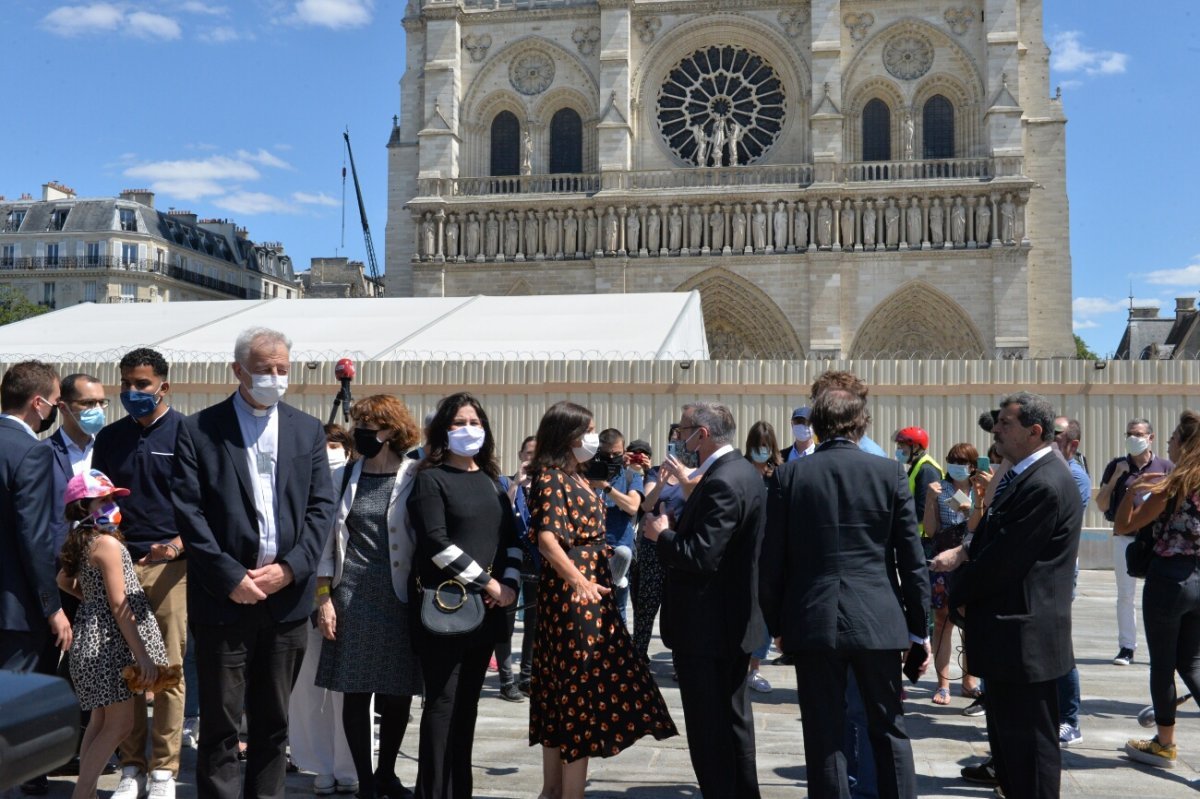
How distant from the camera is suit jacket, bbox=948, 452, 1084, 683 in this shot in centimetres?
381

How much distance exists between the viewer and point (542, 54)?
28.2 metres

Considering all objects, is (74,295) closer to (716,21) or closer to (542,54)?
(542,54)

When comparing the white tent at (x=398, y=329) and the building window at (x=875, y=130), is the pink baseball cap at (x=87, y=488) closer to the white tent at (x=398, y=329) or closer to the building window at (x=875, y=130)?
the white tent at (x=398, y=329)

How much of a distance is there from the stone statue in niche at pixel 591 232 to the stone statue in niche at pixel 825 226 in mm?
5216

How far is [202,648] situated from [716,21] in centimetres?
2577

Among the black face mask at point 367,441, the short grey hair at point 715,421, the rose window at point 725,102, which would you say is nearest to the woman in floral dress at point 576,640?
the short grey hair at point 715,421

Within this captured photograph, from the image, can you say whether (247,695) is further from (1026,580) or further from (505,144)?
(505,144)

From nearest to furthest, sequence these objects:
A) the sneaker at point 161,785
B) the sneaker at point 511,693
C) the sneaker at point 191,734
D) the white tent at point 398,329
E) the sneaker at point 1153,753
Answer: the sneaker at point 161,785, the sneaker at point 1153,753, the sneaker at point 191,734, the sneaker at point 511,693, the white tent at point 398,329

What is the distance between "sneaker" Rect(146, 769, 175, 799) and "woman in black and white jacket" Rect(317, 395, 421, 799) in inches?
25.8

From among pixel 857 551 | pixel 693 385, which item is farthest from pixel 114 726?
pixel 693 385

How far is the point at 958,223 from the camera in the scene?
84.4 ft

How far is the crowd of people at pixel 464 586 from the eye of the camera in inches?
151

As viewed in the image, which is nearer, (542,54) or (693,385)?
(693,385)

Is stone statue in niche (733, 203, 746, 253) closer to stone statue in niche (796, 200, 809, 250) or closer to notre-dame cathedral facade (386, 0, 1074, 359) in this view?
notre-dame cathedral facade (386, 0, 1074, 359)
